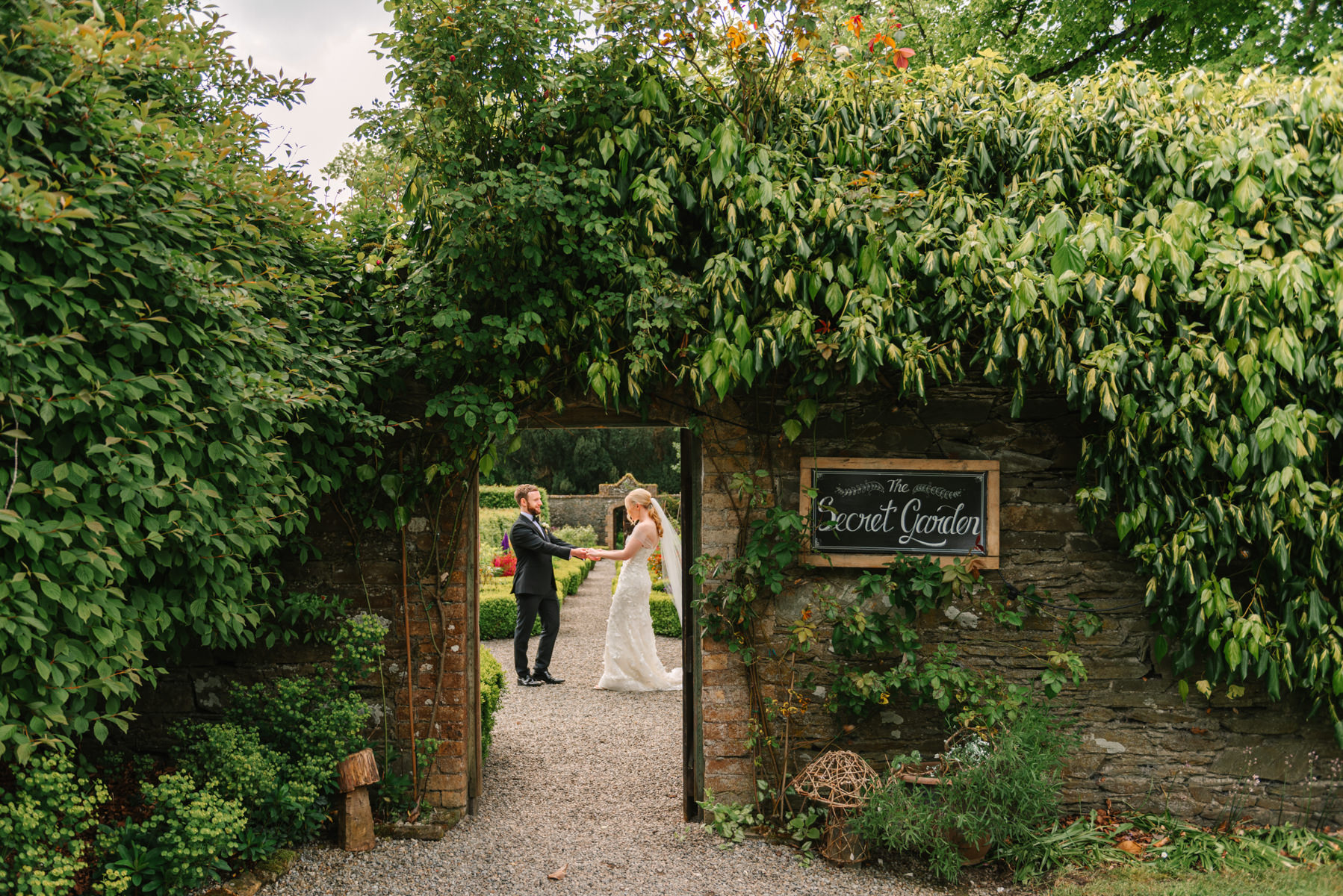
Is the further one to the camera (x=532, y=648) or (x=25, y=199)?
(x=532, y=648)

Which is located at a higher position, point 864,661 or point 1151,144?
point 1151,144

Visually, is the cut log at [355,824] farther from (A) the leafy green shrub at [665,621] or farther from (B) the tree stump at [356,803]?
(A) the leafy green shrub at [665,621]

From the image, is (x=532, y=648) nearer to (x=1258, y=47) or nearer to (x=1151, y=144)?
(x=1151, y=144)

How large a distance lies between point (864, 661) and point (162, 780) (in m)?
3.34

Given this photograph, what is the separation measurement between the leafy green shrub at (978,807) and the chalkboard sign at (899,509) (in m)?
0.98

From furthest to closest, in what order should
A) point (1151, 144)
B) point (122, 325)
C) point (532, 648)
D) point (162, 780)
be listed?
1. point (532, 648)
2. point (1151, 144)
3. point (162, 780)
4. point (122, 325)

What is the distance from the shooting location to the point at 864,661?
4188 mm

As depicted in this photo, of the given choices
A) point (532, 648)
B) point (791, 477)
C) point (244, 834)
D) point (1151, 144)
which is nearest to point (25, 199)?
point (244, 834)

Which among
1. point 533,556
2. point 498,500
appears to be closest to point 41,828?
point 533,556

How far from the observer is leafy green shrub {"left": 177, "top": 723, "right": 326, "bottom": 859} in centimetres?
358

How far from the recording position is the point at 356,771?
3.95 m

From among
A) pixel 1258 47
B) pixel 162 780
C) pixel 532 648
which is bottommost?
pixel 532 648

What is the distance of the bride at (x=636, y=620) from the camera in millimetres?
7480

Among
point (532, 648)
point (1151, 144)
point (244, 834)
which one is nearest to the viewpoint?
point (244, 834)
